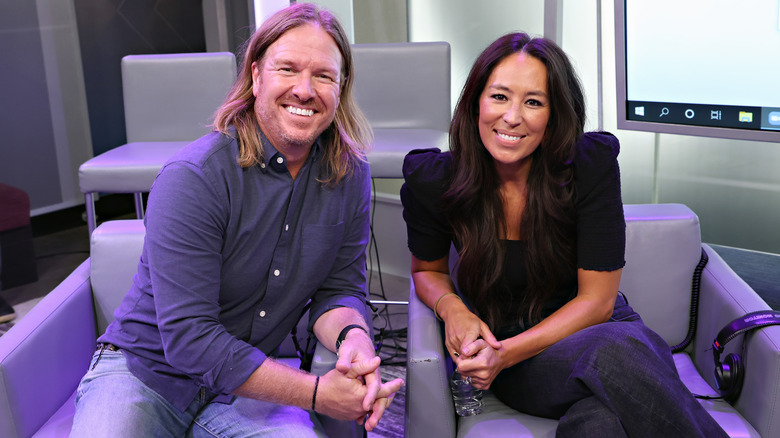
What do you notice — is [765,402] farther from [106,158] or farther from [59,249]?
[59,249]

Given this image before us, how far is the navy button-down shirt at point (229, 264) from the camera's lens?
1.51 m

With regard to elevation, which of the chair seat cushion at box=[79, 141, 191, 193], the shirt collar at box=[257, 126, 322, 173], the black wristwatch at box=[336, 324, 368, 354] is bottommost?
the black wristwatch at box=[336, 324, 368, 354]

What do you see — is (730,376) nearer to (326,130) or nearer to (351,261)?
(351,261)

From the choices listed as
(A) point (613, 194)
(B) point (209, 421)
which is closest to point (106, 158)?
(B) point (209, 421)

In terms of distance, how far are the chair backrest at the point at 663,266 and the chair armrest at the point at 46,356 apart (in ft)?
4.76

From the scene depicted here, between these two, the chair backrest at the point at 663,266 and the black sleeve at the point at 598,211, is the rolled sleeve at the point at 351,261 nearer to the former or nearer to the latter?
the black sleeve at the point at 598,211

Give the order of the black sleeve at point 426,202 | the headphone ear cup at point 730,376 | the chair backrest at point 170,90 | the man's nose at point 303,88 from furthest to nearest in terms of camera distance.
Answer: the chair backrest at point 170,90 < the black sleeve at point 426,202 < the headphone ear cup at point 730,376 < the man's nose at point 303,88

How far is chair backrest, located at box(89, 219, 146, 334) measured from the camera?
1971 millimetres

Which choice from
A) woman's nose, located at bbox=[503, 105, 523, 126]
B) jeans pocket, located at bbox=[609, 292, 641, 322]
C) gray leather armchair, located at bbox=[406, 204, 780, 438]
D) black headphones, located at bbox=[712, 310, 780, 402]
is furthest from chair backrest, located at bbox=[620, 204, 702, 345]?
woman's nose, located at bbox=[503, 105, 523, 126]

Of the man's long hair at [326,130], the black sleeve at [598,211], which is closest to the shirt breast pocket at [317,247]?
the man's long hair at [326,130]

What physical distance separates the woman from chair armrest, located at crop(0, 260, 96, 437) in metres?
0.87

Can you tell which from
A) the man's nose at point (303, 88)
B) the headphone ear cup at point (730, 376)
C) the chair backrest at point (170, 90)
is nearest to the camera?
the man's nose at point (303, 88)

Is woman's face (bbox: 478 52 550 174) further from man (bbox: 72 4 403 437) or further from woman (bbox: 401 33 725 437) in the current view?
man (bbox: 72 4 403 437)

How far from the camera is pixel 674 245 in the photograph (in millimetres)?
2039
